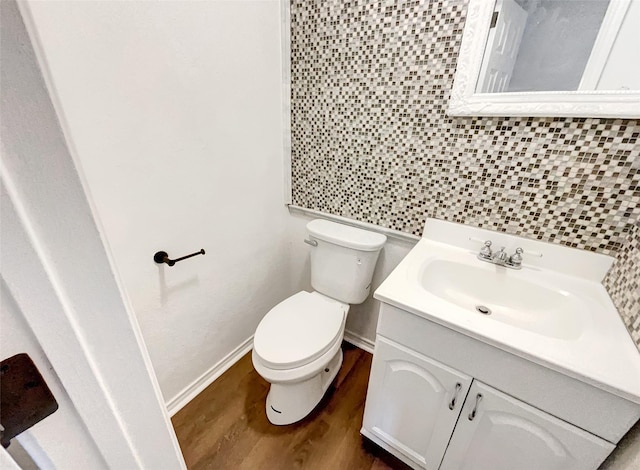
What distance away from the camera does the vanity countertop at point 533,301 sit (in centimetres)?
68

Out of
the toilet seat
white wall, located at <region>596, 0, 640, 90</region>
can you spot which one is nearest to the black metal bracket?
the toilet seat

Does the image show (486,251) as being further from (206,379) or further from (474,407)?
(206,379)

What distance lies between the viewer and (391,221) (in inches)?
52.5

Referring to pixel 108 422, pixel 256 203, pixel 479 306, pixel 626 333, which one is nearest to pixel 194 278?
pixel 256 203

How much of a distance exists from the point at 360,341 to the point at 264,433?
28.1 inches

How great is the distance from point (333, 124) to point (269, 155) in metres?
0.36

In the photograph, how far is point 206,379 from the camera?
1.45 m

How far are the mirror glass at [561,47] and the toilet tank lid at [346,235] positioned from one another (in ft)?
2.31

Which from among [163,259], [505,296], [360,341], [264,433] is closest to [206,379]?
[264,433]

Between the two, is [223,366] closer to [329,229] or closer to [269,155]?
[329,229]

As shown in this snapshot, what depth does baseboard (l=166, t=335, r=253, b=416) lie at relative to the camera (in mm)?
1328

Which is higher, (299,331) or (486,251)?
(486,251)

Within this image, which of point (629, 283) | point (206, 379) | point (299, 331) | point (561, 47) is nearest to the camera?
point (629, 283)

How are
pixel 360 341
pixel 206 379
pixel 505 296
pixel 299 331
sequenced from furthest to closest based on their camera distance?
pixel 360 341, pixel 206 379, pixel 299 331, pixel 505 296
